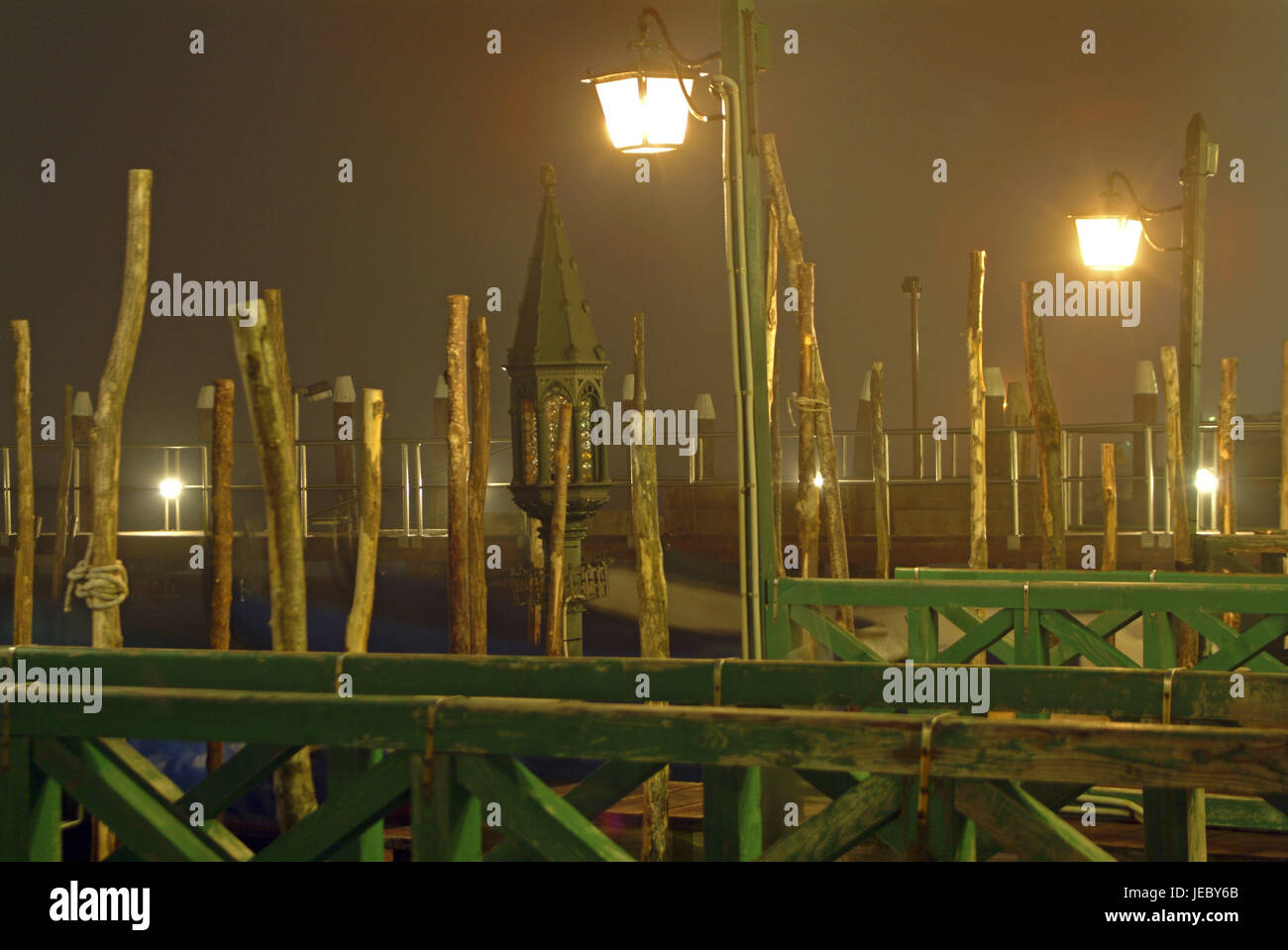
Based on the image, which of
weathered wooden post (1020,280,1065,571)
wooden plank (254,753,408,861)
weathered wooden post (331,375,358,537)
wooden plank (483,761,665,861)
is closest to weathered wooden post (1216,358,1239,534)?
weathered wooden post (1020,280,1065,571)

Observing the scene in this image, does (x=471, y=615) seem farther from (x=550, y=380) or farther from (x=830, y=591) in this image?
(x=830, y=591)

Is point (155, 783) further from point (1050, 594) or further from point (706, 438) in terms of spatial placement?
point (706, 438)

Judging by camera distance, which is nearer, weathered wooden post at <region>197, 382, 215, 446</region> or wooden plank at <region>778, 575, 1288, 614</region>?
wooden plank at <region>778, 575, 1288, 614</region>

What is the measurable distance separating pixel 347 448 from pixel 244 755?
1437cm

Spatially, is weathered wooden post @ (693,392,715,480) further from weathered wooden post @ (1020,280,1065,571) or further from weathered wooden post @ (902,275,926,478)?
weathered wooden post @ (1020,280,1065,571)

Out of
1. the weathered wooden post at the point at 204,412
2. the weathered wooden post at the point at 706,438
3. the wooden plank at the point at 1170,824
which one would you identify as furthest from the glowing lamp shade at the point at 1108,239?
the weathered wooden post at the point at 204,412

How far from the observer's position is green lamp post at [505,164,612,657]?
525 inches

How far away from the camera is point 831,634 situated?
20.1 feet

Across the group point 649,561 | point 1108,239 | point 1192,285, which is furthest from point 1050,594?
point 1108,239

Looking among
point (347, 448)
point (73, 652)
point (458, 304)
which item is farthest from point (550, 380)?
point (73, 652)

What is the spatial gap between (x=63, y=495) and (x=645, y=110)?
10396 millimetres

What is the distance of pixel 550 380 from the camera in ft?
43.9

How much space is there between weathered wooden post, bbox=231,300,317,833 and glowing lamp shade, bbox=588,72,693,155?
6.85 ft
